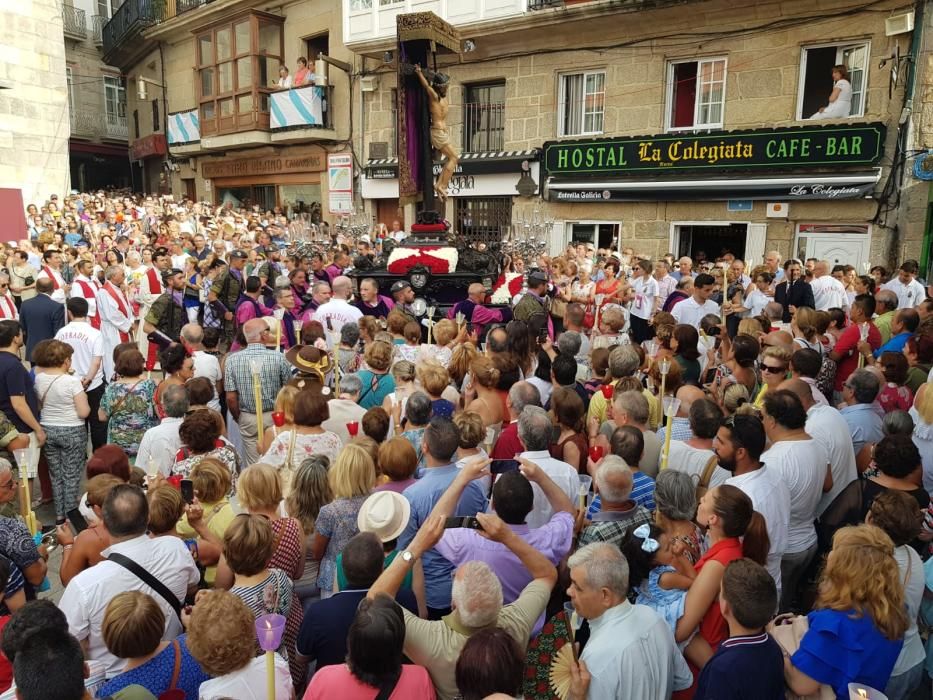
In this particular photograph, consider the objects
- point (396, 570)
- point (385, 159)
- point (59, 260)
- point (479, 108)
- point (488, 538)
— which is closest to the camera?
point (396, 570)

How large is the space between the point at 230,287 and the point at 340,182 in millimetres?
13672

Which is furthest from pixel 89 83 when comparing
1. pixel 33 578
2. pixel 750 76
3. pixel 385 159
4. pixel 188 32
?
pixel 33 578

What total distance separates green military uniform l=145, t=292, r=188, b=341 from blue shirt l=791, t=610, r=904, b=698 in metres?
7.22

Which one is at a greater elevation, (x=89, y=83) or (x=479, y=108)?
(x=89, y=83)

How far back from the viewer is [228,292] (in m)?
8.88

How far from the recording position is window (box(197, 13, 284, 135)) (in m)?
22.3

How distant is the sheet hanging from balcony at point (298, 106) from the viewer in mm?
21062

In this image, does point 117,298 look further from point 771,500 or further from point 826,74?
point 826,74

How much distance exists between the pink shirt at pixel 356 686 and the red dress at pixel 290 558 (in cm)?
81

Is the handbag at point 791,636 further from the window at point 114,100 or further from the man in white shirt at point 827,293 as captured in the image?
the window at point 114,100

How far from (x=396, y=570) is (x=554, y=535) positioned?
80cm

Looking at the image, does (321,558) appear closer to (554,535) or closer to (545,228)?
(554,535)

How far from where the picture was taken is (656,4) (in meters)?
15.0

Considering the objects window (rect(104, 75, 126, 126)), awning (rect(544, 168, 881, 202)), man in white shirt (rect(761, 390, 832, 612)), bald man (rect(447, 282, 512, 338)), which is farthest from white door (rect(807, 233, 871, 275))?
window (rect(104, 75, 126, 126))
